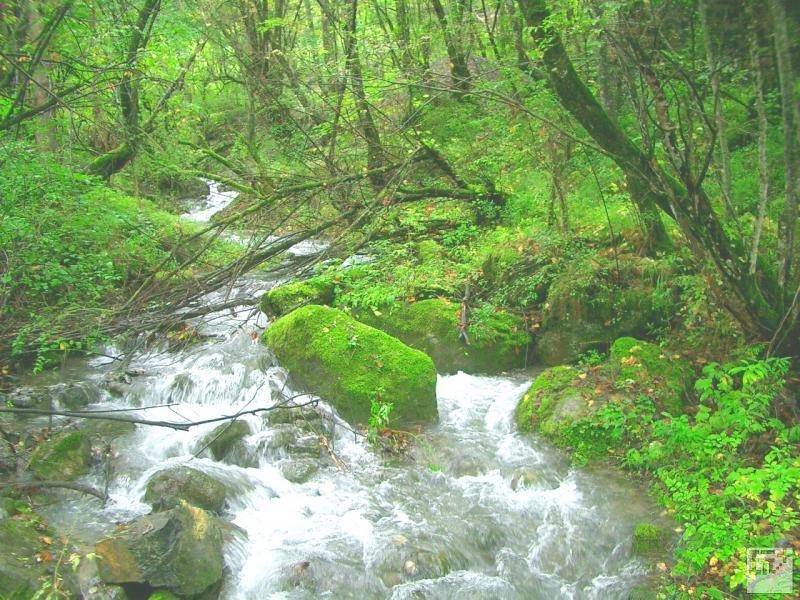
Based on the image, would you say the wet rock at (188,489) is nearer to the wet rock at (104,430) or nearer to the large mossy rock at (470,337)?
the wet rock at (104,430)

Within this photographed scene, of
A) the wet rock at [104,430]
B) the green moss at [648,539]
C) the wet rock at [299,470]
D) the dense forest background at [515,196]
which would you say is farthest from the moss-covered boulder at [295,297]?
the green moss at [648,539]

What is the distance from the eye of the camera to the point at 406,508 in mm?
5457

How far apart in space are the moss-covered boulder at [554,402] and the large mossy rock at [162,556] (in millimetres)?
3516

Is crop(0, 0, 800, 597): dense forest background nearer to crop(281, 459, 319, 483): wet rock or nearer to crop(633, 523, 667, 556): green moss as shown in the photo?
crop(633, 523, 667, 556): green moss

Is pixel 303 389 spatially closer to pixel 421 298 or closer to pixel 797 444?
pixel 421 298

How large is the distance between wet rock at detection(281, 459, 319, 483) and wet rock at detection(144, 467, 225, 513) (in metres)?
0.67

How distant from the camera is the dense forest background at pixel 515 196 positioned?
4.46 m

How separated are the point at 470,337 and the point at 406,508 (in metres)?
2.82

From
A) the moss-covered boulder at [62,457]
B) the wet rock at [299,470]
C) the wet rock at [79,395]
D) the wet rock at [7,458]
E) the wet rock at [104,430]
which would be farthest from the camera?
the wet rock at [79,395]

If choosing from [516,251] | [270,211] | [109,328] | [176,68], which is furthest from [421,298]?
[176,68]

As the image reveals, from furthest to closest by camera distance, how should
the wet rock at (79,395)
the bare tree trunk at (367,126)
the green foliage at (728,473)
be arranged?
1. the bare tree trunk at (367,126)
2. the wet rock at (79,395)
3. the green foliage at (728,473)

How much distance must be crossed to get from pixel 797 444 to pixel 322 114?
8807mm

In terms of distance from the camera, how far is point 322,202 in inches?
380

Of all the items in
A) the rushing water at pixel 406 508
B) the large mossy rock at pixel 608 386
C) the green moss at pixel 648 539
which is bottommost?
the rushing water at pixel 406 508
